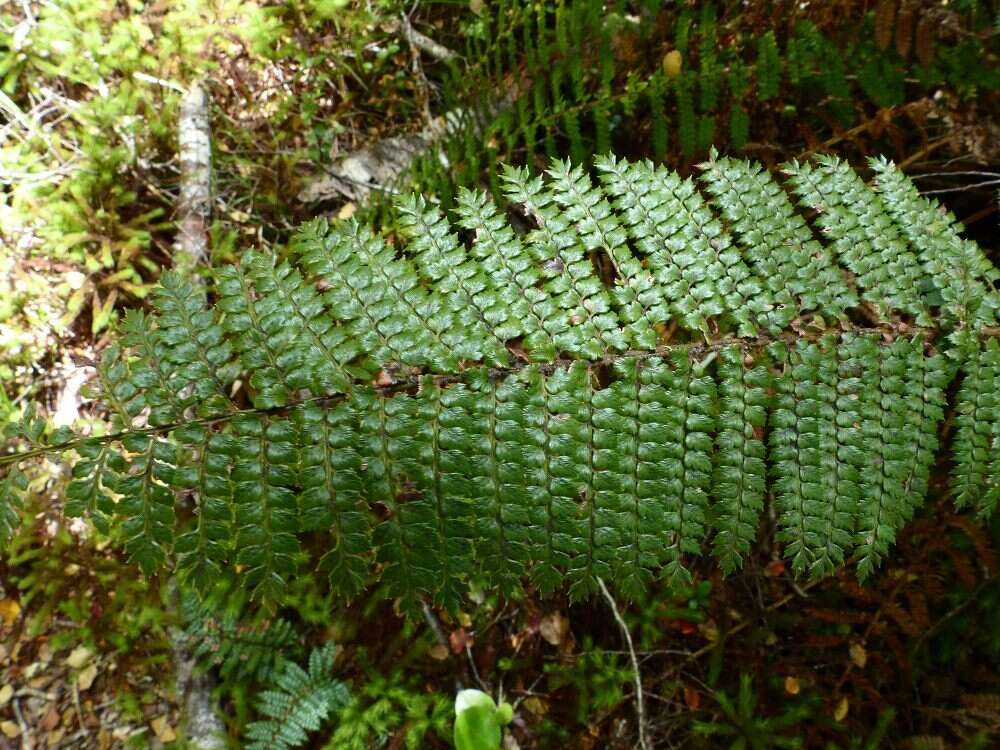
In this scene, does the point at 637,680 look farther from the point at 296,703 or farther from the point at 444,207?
the point at 444,207

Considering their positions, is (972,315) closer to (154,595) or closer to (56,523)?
(154,595)

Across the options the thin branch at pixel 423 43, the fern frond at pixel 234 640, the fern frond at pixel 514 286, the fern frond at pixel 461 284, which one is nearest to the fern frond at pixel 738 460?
the fern frond at pixel 514 286

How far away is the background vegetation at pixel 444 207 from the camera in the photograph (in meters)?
2.24

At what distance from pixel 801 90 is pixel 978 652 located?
214 cm

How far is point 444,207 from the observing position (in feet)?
8.21

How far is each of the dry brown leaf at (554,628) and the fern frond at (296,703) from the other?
0.73 m

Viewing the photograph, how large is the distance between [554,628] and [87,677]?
76.6 inches

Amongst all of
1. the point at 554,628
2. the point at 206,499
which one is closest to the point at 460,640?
the point at 554,628

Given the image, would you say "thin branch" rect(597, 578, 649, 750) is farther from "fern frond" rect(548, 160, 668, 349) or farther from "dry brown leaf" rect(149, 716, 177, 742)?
"dry brown leaf" rect(149, 716, 177, 742)

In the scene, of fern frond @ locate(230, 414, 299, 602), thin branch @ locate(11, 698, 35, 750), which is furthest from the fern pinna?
thin branch @ locate(11, 698, 35, 750)

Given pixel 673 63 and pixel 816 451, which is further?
pixel 673 63

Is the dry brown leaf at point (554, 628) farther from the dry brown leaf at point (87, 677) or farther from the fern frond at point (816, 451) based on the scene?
the dry brown leaf at point (87, 677)

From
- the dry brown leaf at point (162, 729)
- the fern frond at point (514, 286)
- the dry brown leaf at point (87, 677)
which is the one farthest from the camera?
the dry brown leaf at point (87, 677)

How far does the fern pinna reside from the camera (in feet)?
4.38
